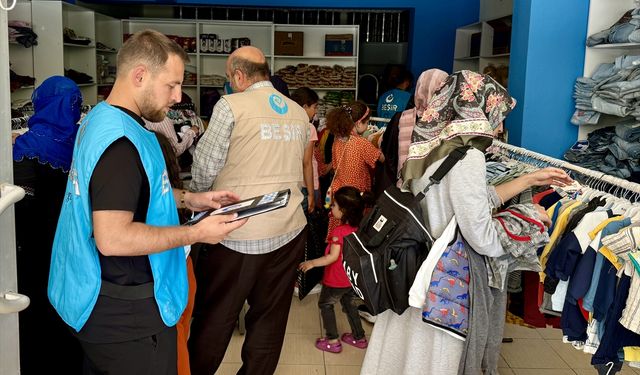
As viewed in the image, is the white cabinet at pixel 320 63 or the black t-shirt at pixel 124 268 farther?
the white cabinet at pixel 320 63

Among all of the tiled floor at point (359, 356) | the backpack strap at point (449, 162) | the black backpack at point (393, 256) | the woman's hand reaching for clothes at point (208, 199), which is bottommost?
the tiled floor at point (359, 356)

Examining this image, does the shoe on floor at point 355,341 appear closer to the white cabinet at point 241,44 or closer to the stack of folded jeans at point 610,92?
the stack of folded jeans at point 610,92

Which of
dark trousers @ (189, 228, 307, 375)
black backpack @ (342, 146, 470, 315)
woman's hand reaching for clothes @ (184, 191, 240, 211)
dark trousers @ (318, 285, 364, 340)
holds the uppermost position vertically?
woman's hand reaching for clothes @ (184, 191, 240, 211)

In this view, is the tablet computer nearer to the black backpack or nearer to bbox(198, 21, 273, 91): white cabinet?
the black backpack

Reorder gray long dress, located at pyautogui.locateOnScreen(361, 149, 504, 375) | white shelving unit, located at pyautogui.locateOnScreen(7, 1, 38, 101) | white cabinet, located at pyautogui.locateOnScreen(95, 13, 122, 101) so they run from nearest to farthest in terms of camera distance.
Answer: gray long dress, located at pyautogui.locateOnScreen(361, 149, 504, 375)
white shelving unit, located at pyautogui.locateOnScreen(7, 1, 38, 101)
white cabinet, located at pyautogui.locateOnScreen(95, 13, 122, 101)

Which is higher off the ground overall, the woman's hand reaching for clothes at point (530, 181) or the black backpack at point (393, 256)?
the woman's hand reaching for clothes at point (530, 181)

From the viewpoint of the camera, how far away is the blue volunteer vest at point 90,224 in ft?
5.83

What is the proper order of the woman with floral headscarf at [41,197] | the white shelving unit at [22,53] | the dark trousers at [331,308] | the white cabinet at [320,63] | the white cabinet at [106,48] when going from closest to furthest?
1. the woman with floral headscarf at [41,197]
2. the dark trousers at [331,308]
3. the white shelving unit at [22,53]
4. the white cabinet at [106,48]
5. the white cabinet at [320,63]

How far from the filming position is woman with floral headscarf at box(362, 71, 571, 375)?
2.23 m

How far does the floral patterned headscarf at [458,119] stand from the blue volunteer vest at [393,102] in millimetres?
3334

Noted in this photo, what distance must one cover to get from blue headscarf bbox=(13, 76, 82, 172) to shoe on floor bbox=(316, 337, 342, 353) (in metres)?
1.85

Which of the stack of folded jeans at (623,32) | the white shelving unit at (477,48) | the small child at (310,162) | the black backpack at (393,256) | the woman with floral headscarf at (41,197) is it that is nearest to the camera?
the black backpack at (393,256)

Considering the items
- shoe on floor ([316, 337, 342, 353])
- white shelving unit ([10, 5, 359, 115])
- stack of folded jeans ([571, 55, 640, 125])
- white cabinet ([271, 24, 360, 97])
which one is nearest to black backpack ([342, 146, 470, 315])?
shoe on floor ([316, 337, 342, 353])

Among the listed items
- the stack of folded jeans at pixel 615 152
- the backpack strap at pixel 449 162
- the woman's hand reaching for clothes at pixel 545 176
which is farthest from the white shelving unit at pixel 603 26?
the backpack strap at pixel 449 162
